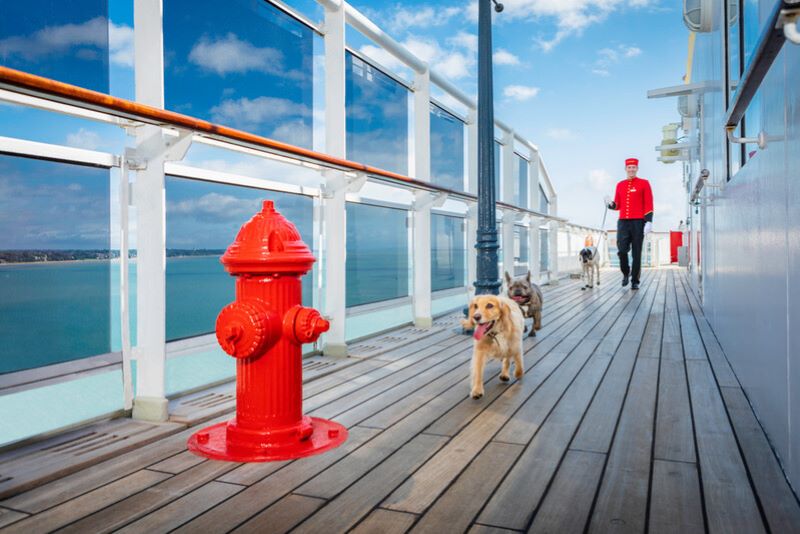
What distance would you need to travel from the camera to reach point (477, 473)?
1910 millimetres

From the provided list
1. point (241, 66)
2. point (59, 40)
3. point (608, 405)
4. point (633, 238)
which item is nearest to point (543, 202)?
point (633, 238)

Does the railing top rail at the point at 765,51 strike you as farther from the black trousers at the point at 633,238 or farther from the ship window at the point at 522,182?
the ship window at the point at 522,182

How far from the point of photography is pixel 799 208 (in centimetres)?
156

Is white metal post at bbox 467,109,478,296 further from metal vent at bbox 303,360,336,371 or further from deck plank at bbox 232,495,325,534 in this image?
deck plank at bbox 232,495,325,534

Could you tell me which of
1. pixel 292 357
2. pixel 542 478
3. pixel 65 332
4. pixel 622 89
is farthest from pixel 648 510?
pixel 622 89

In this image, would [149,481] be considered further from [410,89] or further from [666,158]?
[666,158]

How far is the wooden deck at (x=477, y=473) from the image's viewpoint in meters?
1.57

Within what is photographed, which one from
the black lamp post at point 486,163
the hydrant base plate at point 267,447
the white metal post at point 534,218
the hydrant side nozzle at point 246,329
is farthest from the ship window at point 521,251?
the hydrant side nozzle at point 246,329

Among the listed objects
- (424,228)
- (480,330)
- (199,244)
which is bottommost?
(480,330)

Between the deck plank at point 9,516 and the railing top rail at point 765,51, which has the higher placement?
the railing top rail at point 765,51

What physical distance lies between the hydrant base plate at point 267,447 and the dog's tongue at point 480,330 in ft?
4.04

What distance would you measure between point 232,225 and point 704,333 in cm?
408

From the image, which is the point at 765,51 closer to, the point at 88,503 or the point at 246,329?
the point at 246,329

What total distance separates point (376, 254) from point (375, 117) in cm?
126
